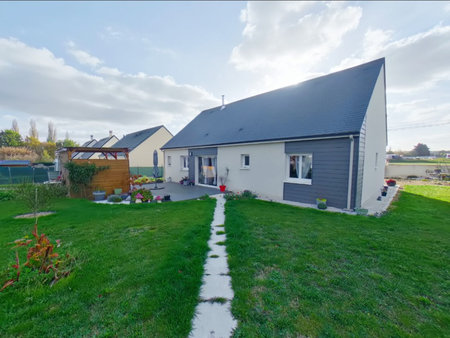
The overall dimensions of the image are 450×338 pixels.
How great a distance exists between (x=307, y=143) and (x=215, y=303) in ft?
24.5

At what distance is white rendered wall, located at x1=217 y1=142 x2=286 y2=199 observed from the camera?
30.2ft

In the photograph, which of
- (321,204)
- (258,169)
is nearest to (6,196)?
(258,169)

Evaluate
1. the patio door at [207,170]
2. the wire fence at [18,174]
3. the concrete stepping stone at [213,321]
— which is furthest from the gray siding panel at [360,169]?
the wire fence at [18,174]

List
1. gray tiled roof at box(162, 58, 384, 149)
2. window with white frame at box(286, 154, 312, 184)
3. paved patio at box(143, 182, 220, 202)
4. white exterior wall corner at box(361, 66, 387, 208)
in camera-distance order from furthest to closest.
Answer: paved patio at box(143, 182, 220, 202) < window with white frame at box(286, 154, 312, 184) < white exterior wall corner at box(361, 66, 387, 208) < gray tiled roof at box(162, 58, 384, 149)

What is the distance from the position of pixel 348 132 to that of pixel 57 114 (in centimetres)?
3020

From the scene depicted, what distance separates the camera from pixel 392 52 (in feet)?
33.0

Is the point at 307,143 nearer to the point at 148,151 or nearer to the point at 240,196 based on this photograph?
the point at 240,196

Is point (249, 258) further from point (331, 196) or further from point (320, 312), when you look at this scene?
point (331, 196)

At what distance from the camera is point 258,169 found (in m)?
10.0

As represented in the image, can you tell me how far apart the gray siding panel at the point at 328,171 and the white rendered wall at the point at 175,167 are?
9.31 metres

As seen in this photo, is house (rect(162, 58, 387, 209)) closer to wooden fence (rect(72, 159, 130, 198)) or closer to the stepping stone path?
wooden fence (rect(72, 159, 130, 198))

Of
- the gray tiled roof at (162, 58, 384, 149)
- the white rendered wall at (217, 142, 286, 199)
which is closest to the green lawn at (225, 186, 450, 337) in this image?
the white rendered wall at (217, 142, 286, 199)

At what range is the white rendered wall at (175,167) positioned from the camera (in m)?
15.3

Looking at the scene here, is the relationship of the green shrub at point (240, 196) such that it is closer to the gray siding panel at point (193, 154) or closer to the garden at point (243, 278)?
the garden at point (243, 278)
